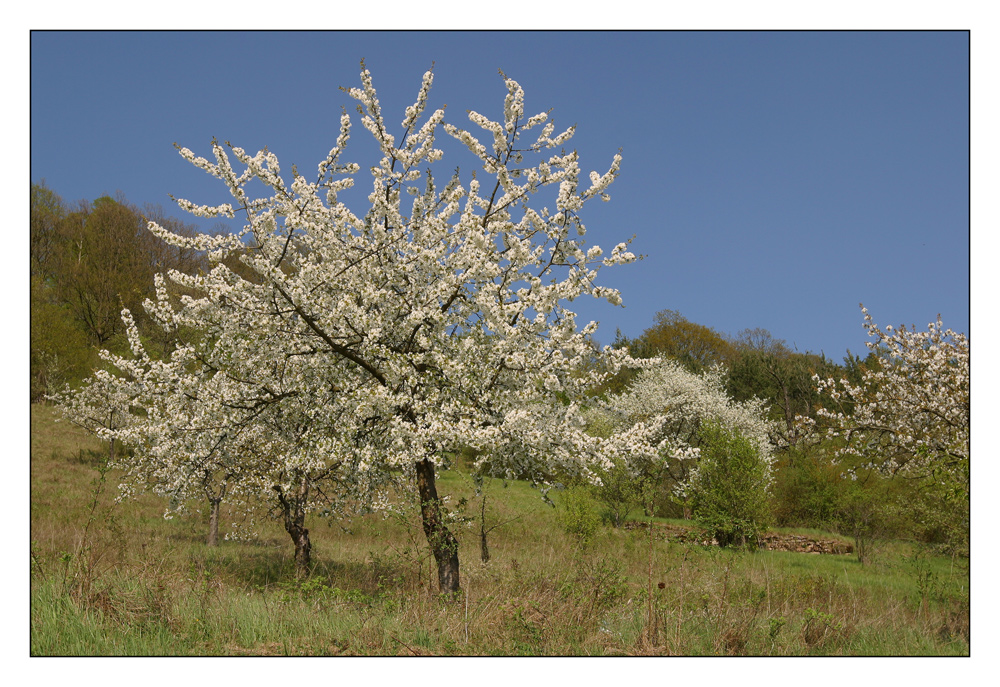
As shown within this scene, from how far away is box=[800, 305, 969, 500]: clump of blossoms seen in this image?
9539mm

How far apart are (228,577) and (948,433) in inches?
519

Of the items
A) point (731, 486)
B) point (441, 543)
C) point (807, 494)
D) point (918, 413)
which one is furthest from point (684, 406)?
point (441, 543)

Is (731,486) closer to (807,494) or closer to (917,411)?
(807,494)

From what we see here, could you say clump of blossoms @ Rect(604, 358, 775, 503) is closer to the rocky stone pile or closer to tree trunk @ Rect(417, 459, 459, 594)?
the rocky stone pile

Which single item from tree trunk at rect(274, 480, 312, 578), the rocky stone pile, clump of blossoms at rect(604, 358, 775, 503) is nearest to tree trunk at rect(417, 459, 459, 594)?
tree trunk at rect(274, 480, 312, 578)

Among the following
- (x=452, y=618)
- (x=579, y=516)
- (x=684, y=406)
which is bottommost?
(x=579, y=516)

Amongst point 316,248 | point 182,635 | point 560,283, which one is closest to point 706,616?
point 560,283

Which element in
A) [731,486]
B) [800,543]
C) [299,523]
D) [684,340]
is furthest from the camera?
[684,340]

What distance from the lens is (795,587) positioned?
37.7ft

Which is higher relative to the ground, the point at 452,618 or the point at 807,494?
the point at 452,618

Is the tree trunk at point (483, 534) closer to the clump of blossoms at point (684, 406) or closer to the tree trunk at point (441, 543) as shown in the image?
the tree trunk at point (441, 543)

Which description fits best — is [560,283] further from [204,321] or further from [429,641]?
[204,321]

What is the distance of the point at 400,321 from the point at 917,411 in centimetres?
1028

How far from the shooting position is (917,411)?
11039 millimetres
